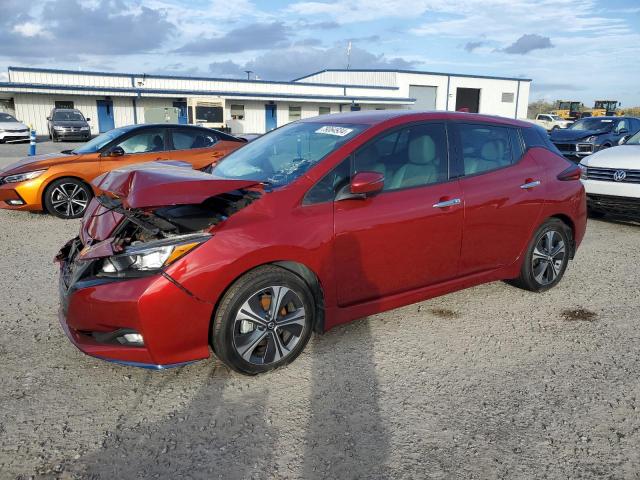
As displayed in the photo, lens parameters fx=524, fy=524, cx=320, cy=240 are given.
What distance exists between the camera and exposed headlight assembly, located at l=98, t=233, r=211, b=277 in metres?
3.01

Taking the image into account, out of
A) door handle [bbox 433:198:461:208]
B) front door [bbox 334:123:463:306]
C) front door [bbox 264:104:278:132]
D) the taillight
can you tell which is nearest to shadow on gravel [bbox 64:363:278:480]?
front door [bbox 334:123:463:306]

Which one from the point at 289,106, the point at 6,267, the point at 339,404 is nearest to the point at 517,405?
the point at 339,404

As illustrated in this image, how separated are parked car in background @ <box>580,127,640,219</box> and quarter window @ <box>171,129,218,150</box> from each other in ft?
20.3

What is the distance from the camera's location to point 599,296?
5020mm

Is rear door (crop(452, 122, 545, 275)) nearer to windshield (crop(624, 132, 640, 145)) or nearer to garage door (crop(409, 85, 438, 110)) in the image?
windshield (crop(624, 132, 640, 145))

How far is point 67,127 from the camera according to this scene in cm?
2639

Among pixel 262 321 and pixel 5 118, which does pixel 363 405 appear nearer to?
pixel 262 321

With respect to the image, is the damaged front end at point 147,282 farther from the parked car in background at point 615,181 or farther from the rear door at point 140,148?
the parked car in background at point 615,181

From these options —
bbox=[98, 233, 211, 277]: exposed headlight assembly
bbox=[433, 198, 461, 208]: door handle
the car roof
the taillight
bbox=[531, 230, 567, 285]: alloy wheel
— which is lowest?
bbox=[531, 230, 567, 285]: alloy wheel

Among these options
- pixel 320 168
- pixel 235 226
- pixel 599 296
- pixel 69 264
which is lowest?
pixel 599 296

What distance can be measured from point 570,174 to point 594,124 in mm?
13066

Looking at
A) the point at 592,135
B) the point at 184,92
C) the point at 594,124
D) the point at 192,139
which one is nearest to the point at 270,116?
the point at 184,92

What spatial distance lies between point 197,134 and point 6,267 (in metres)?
4.16

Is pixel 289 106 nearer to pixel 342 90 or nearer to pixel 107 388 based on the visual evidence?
pixel 342 90
